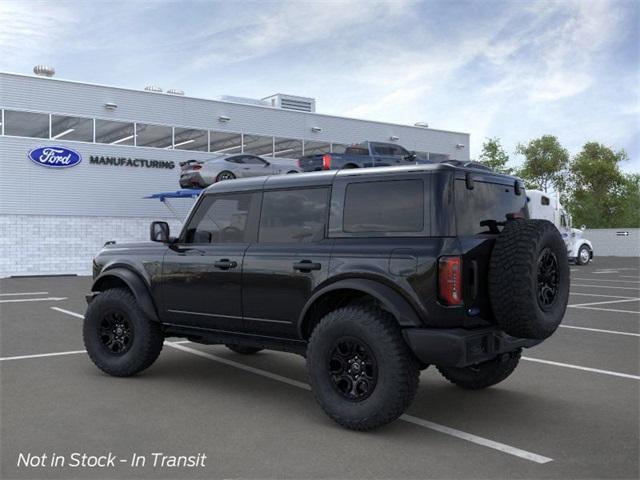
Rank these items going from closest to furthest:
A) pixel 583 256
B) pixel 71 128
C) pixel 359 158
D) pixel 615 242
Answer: pixel 359 158, pixel 71 128, pixel 583 256, pixel 615 242

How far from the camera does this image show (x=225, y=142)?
30531 millimetres

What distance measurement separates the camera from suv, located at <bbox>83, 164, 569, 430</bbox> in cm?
460

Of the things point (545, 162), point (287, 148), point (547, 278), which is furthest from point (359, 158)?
point (545, 162)

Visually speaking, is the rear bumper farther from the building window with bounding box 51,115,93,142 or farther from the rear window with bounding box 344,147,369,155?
the building window with bounding box 51,115,93,142

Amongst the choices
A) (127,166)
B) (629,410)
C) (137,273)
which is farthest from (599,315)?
(127,166)

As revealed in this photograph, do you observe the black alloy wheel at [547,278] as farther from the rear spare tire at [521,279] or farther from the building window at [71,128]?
the building window at [71,128]

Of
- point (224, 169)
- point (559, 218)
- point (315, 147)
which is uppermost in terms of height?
point (315, 147)

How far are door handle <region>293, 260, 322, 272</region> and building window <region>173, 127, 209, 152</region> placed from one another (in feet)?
82.2

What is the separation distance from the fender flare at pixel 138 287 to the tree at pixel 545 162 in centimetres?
6234

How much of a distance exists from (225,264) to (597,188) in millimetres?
67396

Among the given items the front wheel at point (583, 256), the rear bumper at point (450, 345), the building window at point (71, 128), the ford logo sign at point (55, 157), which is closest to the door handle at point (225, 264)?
the rear bumper at point (450, 345)

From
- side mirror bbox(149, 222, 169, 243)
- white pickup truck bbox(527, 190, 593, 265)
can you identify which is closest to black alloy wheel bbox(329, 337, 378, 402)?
side mirror bbox(149, 222, 169, 243)

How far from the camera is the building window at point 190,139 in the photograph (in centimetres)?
2917

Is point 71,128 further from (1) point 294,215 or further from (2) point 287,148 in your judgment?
(1) point 294,215
